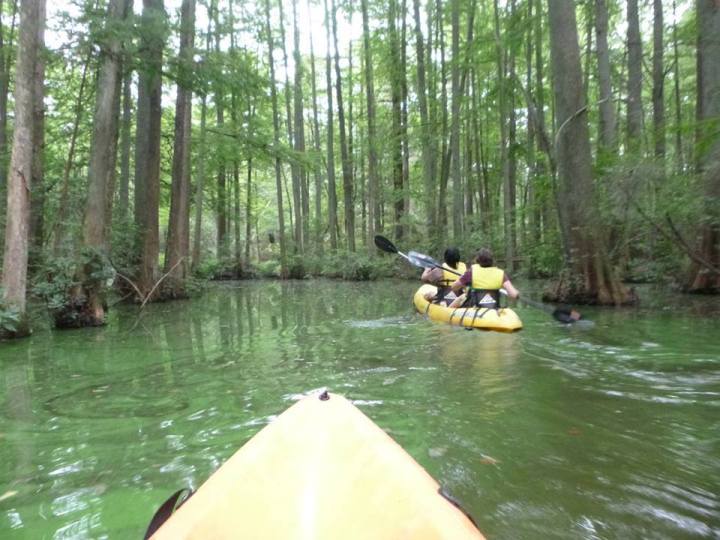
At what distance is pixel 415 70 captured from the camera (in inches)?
803

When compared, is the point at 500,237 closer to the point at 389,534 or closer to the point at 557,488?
the point at 557,488

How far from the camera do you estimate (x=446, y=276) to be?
9375mm

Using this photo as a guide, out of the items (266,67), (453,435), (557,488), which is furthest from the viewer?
(266,67)

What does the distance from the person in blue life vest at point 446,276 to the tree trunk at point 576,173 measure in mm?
2389

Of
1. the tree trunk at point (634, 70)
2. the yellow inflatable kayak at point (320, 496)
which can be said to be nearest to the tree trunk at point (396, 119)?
the tree trunk at point (634, 70)

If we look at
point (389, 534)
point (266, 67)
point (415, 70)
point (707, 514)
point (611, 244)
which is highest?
point (266, 67)

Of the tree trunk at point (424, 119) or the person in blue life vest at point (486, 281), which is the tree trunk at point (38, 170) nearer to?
the person in blue life vest at point (486, 281)

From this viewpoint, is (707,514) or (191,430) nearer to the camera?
(707,514)

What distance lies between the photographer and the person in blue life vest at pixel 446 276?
9.08 meters

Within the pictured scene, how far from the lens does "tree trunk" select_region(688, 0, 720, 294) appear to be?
531 centimetres

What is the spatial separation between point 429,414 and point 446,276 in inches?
223

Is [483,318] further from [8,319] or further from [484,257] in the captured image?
[8,319]

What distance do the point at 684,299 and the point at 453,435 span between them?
29.0ft

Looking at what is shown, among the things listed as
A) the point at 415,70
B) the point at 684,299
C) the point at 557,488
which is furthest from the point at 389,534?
the point at 415,70
